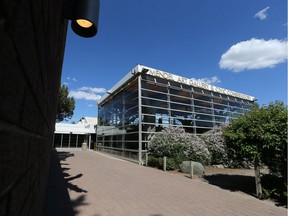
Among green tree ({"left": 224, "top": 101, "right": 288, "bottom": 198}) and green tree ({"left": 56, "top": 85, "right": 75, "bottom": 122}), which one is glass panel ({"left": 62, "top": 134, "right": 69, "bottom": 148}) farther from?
green tree ({"left": 224, "top": 101, "right": 288, "bottom": 198})

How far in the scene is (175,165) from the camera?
13281mm

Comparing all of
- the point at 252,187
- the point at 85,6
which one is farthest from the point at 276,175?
the point at 85,6

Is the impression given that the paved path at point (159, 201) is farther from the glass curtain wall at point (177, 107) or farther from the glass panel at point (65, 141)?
Result: the glass panel at point (65, 141)

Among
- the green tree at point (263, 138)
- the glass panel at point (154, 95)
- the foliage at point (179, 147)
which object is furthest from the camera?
the glass panel at point (154, 95)

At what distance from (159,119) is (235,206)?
11934mm

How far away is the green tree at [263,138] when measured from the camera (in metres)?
7.01

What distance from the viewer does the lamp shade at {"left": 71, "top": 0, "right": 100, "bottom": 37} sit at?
2.06 metres

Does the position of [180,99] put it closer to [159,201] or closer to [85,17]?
[159,201]

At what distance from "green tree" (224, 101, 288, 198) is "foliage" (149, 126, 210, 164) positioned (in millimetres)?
5769

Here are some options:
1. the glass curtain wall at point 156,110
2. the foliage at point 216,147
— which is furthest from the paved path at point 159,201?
the glass curtain wall at point 156,110

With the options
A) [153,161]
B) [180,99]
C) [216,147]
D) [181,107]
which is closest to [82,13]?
[153,161]

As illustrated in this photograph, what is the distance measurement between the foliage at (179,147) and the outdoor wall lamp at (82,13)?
1235 centimetres

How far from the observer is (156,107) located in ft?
59.5

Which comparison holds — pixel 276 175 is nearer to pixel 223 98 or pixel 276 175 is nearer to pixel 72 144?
pixel 223 98
